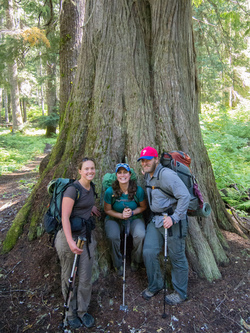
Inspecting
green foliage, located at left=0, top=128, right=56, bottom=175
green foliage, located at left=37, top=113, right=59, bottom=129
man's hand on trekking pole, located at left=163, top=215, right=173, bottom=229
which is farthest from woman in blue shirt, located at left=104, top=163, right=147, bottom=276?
green foliage, located at left=37, top=113, right=59, bottom=129

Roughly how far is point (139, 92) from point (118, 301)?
12.0ft

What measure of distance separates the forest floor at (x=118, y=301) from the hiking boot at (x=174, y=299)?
0.07 m

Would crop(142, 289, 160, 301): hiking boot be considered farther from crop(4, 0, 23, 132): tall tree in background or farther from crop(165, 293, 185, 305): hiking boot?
crop(4, 0, 23, 132): tall tree in background

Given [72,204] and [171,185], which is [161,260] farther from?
[72,204]

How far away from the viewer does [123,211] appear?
4086 millimetres

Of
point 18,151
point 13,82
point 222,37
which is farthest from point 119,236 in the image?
point 13,82

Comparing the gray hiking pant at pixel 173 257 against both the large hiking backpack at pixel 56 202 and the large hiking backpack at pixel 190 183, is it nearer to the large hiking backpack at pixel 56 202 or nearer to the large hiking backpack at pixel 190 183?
the large hiking backpack at pixel 190 183

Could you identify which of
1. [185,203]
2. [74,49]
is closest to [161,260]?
[185,203]

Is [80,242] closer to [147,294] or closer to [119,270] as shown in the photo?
[119,270]

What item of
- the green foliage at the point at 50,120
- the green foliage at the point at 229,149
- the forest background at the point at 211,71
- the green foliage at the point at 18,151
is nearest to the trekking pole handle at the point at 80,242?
the forest background at the point at 211,71

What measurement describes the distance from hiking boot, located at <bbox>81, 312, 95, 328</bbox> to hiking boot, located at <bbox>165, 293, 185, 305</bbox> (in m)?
1.11

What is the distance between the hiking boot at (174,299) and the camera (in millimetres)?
3729

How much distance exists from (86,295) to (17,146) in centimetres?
1799

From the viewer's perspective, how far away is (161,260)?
420 cm
